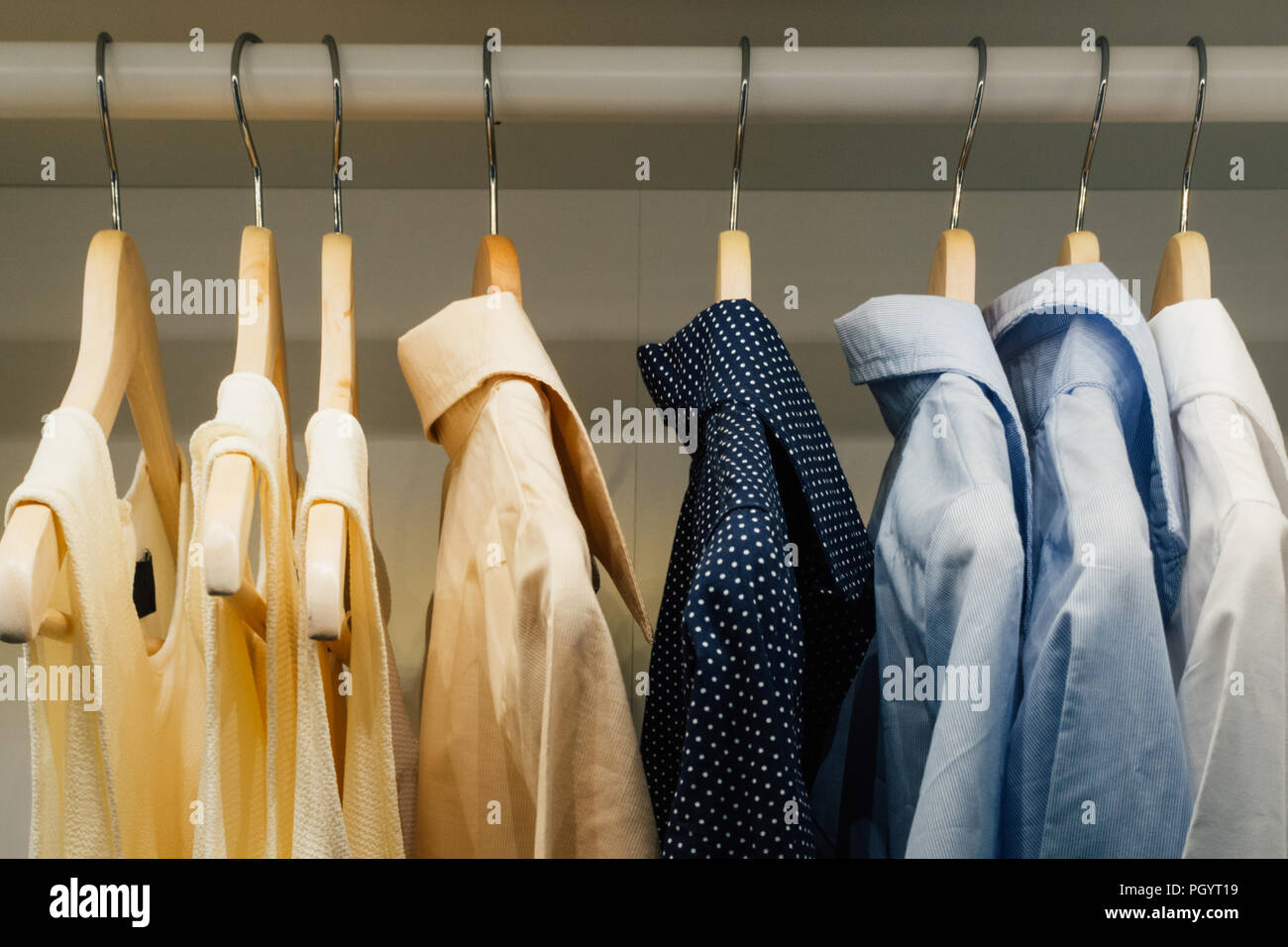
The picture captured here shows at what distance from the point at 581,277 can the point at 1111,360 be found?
513 mm

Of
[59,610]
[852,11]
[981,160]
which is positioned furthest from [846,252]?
[59,610]

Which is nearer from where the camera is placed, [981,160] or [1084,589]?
[1084,589]

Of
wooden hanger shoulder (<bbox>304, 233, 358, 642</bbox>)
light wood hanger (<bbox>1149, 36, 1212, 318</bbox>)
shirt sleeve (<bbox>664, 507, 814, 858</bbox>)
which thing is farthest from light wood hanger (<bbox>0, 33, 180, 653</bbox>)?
light wood hanger (<bbox>1149, 36, 1212, 318</bbox>)

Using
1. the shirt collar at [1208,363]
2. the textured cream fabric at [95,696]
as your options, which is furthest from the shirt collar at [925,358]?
the textured cream fabric at [95,696]

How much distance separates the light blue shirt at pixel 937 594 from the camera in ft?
1.81

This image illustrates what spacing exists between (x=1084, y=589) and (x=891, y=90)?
1.15 ft

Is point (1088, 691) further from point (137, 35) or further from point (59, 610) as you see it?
point (137, 35)

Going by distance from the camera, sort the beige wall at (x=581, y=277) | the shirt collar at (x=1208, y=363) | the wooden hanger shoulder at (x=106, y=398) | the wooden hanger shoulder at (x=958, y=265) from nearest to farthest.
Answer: the wooden hanger shoulder at (x=106, y=398) < the shirt collar at (x=1208, y=363) < the wooden hanger shoulder at (x=958, y=265) < the beige wall at (x=581, y=277)

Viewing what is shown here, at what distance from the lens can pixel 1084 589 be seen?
0.55m

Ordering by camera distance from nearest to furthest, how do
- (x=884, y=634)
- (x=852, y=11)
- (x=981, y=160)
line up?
(x=884, y=634)
(x=852, y=11)
(x=981, y=160)

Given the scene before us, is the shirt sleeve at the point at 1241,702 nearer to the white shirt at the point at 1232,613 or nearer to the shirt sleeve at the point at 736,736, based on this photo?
the white shirt at the point at 1232,613

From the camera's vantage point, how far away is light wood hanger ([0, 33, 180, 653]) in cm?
50

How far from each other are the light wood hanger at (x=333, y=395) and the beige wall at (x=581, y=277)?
0.30 metres
